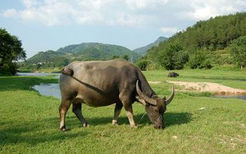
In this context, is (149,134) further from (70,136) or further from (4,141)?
(4,141)

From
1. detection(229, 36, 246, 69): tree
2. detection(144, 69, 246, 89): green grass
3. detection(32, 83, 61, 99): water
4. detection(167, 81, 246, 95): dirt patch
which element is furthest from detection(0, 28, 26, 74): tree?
detection(229, 36, 246, 69): tree

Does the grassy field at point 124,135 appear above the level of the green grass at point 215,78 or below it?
above

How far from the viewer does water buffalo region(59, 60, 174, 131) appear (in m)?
8.17

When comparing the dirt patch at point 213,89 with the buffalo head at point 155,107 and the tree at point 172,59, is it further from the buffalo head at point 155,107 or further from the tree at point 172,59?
the tree at point 172,59

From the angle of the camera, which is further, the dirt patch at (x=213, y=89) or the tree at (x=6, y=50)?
the tree at (x=6, y=50)

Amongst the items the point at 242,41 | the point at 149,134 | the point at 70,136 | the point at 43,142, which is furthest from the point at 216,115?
the point at 242,41

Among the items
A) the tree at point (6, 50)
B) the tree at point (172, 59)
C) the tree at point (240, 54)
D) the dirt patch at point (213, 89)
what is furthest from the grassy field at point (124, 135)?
the tree at point (172, 59)

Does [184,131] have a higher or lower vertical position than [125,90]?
lower

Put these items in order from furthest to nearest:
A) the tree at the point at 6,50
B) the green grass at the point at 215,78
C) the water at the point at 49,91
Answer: the tree at the point at 6,50 → the green grass at the point at 215,78 → the water at the point at 49,91

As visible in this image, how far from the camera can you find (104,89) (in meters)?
8.23

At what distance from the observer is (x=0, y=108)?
40.2 feet

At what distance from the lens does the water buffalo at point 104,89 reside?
8.17m

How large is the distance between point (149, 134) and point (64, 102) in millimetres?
2931

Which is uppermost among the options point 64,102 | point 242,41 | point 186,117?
point 242,41
